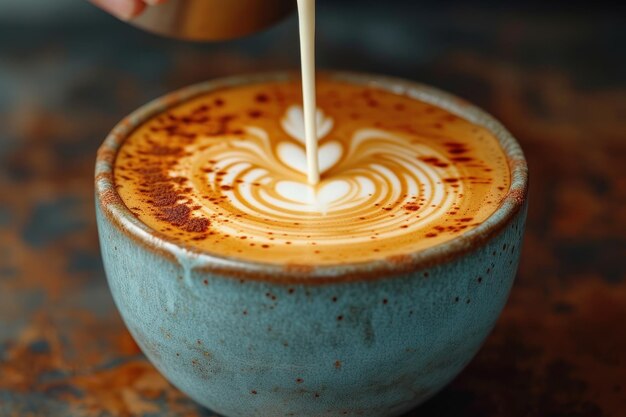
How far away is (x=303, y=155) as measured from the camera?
1.41 m

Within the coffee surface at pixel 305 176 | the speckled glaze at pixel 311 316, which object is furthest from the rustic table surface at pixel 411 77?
the coffee surface at pixel 305 176

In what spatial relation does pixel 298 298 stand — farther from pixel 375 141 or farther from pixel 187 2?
pixel 187 2

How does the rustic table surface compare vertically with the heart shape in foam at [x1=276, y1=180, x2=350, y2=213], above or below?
below

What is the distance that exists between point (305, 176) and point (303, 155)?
0.24 feet

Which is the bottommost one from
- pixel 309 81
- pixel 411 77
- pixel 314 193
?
pixel 411 77

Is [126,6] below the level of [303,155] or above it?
above

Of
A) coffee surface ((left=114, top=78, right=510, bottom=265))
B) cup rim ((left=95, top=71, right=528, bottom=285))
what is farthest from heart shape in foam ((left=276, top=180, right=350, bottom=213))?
cup rim ((left=95, top=71, right=528, bottom=285))

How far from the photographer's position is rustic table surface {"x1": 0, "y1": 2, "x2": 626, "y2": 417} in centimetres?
144

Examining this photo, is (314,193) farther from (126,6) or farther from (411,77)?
(411,77)

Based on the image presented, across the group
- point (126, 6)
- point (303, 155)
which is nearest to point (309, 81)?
point (303, 155)

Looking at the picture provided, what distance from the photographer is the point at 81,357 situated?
1507 mm

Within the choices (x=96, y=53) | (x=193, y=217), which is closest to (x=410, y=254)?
(x=193, y=217)

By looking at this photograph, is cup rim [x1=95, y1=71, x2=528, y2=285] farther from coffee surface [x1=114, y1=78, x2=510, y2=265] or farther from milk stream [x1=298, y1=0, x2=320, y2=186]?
milk stream [x1=298, y1=0, x2=320, y2=186]

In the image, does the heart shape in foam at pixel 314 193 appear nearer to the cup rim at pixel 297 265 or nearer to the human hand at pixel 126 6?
the cup rim at pixel 297 265
